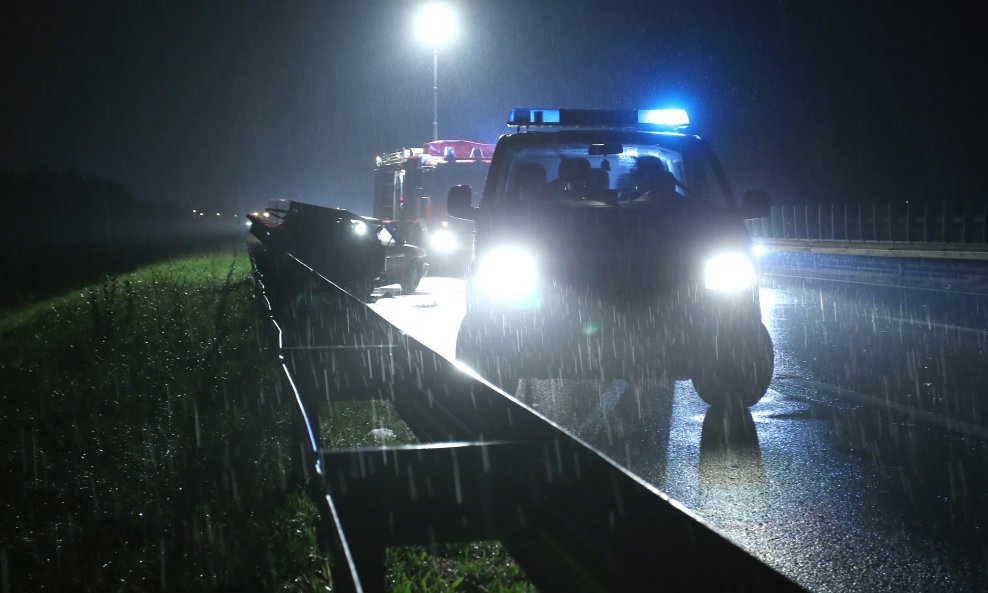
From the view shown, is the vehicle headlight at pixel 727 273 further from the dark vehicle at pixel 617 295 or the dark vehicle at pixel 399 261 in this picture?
the dark vehicle at pixel 399 261

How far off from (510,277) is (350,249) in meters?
15.1

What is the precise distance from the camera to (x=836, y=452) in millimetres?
7031

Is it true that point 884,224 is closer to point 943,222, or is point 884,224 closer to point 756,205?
Result: point 943,222

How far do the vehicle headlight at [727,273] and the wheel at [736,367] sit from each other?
310mm

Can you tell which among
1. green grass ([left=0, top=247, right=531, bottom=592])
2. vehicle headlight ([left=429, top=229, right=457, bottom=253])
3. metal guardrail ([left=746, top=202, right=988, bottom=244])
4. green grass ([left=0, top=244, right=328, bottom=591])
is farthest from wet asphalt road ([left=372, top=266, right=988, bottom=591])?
vehicle headlight ([left=429, top=229, right=457, bottom=253])

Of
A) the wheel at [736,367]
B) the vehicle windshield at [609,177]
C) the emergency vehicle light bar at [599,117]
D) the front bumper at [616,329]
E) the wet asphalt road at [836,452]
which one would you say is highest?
the emergency vehicle light bar at [599,117]

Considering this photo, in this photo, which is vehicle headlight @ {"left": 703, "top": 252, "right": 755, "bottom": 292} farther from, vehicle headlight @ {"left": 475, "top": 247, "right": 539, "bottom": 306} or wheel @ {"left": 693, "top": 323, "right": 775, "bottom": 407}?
vehicle headlight @ {"left": 475, "top": 247, "right": 539, "bottom": 306}

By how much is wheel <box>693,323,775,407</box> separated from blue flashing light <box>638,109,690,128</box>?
6.91 feet

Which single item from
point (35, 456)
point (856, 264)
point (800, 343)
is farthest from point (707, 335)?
point (856, 264)

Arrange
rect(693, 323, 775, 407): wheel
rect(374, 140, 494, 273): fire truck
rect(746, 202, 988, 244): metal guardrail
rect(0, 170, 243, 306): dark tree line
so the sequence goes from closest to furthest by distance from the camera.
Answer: rect(693, 323, 775, 407): wheel, rect(746, 202, 988, 244): metal guardrail, rect(374, 140, 494, 273): fire truck, rect(0, 170, 243, 306): dark tree line

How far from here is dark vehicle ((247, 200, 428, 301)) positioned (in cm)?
2236

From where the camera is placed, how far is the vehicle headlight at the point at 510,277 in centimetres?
757

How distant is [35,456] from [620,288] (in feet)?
12.5

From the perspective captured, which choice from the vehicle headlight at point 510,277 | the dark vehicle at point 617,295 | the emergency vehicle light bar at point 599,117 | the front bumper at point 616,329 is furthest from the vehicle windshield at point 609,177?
the front bumper at point 616,329
